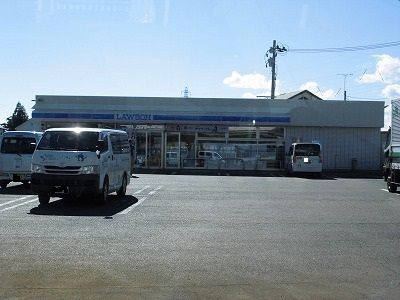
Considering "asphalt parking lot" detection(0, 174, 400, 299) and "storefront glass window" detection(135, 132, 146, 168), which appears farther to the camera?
"storefront glass window" detection(135, 132, 146, 168)

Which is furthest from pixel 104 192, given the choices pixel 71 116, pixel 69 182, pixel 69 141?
pixel 71 116

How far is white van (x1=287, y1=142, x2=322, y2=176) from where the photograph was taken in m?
29.8

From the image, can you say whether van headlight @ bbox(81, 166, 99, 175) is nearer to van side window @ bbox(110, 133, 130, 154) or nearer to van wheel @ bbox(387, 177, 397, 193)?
van side window @ bbox(110, 133, 130, 154)

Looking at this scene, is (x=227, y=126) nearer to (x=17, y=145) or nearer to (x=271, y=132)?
(x=271, y=132)

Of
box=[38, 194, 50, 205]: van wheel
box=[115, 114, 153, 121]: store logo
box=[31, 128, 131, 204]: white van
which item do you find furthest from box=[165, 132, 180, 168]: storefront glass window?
box=[38, 194, 50, 205]: van wheel

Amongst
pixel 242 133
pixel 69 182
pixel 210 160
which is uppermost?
pixel 242 133

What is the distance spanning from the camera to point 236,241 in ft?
30.5

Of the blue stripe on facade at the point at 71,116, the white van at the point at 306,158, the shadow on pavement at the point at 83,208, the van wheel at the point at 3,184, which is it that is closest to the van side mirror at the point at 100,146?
the shadow on pavement at the point at 83,208

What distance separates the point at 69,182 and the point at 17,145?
5873mm

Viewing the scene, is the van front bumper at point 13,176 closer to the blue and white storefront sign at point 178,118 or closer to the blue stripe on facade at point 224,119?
the blue and white storefront sign at point 178,118

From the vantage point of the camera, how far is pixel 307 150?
30.2 meters

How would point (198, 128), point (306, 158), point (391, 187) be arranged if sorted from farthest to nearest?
point (198, 128) < point (306, 158) < point (391, 187)

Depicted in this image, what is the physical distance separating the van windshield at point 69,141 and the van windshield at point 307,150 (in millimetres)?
17695

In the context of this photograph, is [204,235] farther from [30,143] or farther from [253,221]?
[30,143]
